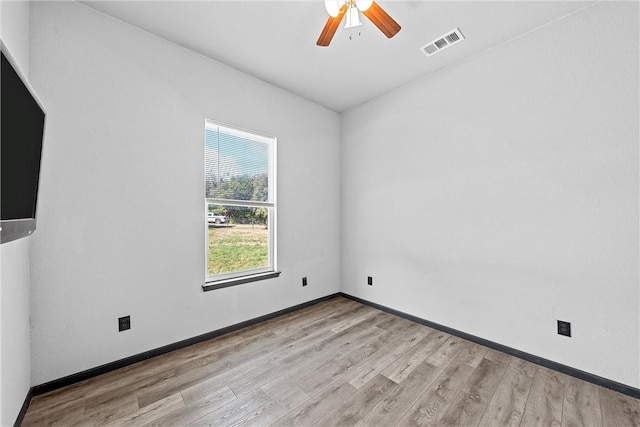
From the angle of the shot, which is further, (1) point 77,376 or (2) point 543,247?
(2) point 543,247

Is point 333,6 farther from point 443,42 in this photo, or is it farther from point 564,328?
point 564,328

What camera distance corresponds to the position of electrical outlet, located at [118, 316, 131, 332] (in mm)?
2082

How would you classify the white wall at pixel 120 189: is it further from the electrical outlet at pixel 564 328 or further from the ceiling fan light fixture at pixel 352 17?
the electrical outlet at pixel 564 328

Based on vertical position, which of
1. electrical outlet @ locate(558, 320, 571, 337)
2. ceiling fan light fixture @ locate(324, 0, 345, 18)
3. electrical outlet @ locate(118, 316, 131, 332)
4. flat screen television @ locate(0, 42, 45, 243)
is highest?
ceiling fan light fixture @ locate(324, 0, 345, 18)

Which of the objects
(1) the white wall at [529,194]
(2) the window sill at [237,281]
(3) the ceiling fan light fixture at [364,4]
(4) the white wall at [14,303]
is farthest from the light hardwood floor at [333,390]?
(3) the ceiling fan light fixture at [364,4]

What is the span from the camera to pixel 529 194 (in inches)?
88.7

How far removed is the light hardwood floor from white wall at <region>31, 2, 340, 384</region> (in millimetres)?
320

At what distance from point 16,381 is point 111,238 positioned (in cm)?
96

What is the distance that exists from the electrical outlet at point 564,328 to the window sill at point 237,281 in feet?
8.80

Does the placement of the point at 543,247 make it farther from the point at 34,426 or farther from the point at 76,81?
the point at 76,81

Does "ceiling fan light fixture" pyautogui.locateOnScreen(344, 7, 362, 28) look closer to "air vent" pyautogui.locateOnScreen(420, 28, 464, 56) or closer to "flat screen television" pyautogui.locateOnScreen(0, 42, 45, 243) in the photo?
"air vent" pyautogui.locateOnScreen(420, 28, 464, 56)

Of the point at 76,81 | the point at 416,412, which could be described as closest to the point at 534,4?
the point at 416,412

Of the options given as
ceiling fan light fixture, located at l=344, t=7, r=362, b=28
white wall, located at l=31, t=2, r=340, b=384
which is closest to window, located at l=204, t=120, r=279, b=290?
white wall, located at l=31, t=2, r=340, b=384

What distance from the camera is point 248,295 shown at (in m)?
2.90
